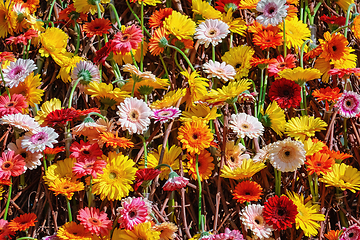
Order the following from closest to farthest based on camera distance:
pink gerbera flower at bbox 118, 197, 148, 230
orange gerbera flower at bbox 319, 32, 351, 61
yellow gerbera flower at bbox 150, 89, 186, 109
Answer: pink gerbera flower at bbox 118, 197, 148, 230, yellow gerbera flower at bbox 150, 89, 186, 109, orange gerbera flower at bbox 319, 32, 351, 61

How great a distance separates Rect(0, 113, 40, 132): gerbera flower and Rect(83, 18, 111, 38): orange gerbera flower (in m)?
0.26

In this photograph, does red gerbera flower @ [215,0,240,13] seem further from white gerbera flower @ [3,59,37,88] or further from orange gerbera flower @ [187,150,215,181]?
white gerbera flower @ [3,59,37,88]

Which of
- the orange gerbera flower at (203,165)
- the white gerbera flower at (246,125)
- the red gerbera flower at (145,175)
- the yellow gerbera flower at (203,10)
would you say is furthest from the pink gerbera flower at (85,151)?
the yellow gerbera flower at (203,10)

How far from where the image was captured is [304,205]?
998 millimetres

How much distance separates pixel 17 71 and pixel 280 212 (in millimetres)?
740

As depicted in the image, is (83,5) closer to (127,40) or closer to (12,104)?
(127,40)

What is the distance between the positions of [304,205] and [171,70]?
476 millimetres

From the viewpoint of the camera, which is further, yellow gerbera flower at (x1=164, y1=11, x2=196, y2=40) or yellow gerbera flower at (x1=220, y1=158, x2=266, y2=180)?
yellow gerbera flower at (x1=164, y1=11, x2=196, y2=40)

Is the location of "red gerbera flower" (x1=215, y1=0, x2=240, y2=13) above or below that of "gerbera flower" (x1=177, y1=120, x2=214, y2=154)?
above

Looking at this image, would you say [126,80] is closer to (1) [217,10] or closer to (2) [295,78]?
(1) [217,10]

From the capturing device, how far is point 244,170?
3.15 ft

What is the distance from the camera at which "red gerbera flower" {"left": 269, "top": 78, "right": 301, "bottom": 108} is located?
1.04 metres

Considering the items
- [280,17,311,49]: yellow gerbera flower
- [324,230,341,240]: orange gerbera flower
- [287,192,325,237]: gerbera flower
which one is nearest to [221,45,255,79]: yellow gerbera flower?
[280,17,311,49]: yellow gerbera flower

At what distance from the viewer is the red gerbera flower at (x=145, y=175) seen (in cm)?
92
